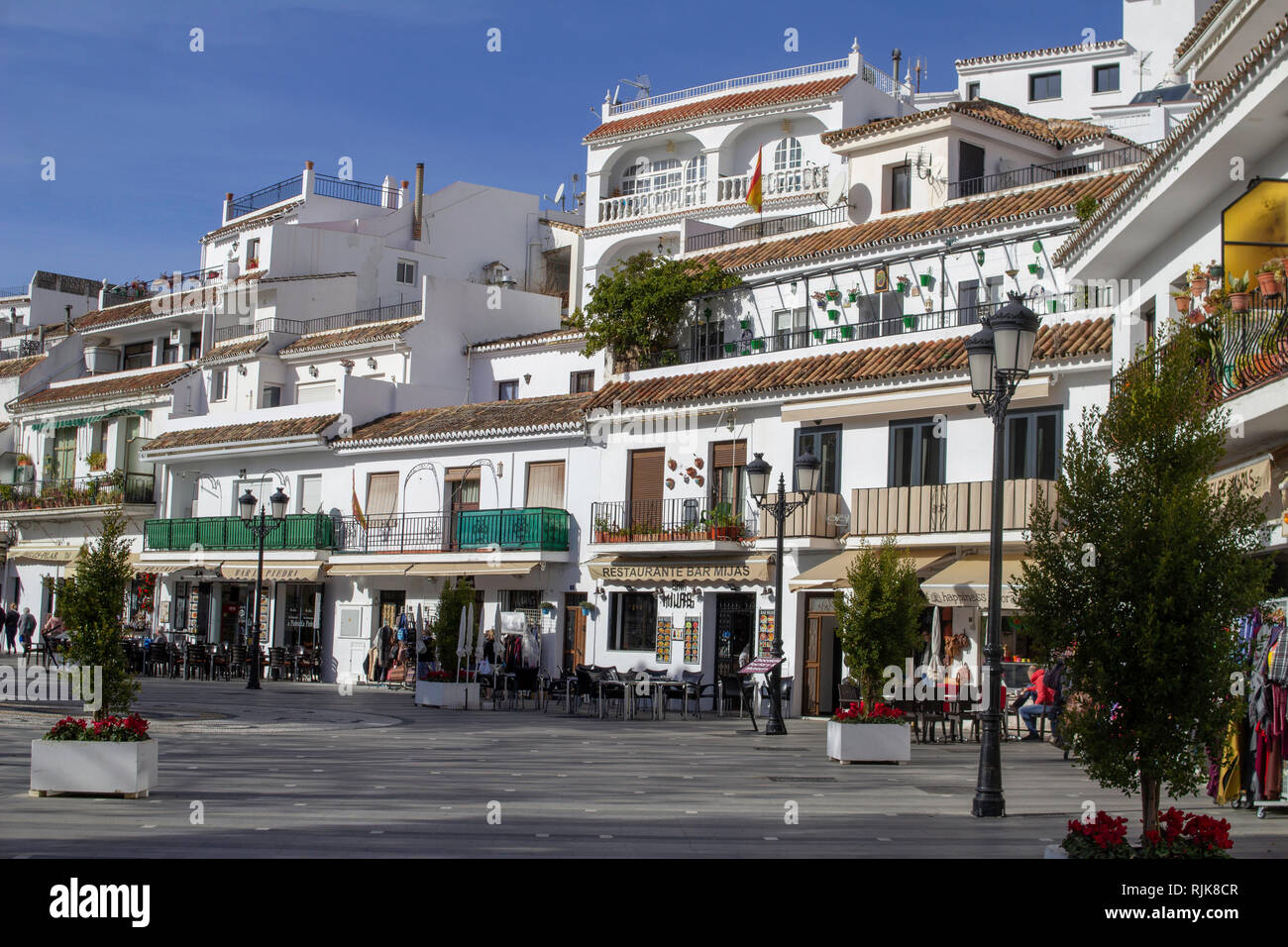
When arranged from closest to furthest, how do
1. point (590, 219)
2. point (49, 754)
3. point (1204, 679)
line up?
point (1204, 679), point (49, 754), point (590, 219)

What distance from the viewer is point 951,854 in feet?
35.8

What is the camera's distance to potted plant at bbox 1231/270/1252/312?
45.9 ft

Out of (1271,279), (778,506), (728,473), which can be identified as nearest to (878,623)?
(778,506)

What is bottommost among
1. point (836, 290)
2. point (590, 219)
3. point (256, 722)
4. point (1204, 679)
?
point (256, 722)

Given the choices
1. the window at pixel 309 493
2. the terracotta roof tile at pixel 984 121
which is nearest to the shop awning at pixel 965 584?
the terracotta roof tile at pixel 984 121

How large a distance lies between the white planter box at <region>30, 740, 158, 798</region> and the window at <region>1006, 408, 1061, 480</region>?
17.3 m

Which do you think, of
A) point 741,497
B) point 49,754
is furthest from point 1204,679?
point 741,497

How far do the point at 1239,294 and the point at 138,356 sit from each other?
47820 millimetres

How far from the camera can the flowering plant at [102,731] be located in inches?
518

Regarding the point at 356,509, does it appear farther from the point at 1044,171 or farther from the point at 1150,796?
the point at 1150,796

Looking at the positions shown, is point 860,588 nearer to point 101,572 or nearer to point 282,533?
point 101,572

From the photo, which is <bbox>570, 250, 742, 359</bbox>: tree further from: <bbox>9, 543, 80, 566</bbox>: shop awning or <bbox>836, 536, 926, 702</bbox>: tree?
<bbox>9, 543, 80, 566</bbox>: shop awning

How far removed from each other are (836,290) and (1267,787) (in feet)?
65.8

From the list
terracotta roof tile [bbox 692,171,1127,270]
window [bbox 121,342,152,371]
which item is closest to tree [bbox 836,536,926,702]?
terracotta roof tile [bbox 692,171,1127,270]
